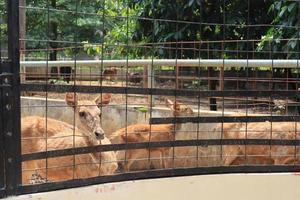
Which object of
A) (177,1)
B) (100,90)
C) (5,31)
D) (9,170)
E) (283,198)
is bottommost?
(283,198)

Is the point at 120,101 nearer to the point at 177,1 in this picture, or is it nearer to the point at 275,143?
the point at 177,1

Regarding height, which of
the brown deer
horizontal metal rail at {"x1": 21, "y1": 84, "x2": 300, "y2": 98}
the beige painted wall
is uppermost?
the brown deer

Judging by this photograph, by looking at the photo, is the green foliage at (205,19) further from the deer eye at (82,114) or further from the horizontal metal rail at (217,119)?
the horizontal metal rail at (217,119)

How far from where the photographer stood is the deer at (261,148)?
6027mm

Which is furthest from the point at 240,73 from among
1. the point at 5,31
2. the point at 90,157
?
→ the point at 5,31

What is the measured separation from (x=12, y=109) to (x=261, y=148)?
350 centimetres

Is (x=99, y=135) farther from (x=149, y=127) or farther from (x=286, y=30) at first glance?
(x=286, y=30)

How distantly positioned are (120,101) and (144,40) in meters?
1.68

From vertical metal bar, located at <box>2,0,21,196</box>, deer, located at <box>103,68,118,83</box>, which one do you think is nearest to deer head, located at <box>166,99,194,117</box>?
deer, located at <box>103,68,118,83</box>

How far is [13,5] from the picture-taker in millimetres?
3670

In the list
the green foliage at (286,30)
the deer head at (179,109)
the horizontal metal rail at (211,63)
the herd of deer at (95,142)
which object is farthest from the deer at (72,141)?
the green foliage at (286,30)

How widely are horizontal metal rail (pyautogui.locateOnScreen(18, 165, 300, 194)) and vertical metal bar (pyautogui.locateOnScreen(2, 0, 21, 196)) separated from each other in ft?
0.50

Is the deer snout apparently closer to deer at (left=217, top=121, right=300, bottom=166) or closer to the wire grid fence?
the wire grid fence

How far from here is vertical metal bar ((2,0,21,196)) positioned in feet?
12.1
